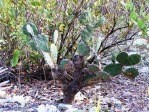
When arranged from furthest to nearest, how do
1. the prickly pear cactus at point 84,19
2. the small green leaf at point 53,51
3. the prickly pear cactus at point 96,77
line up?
the prickly pear cactus at point 84,19
the small green leaf at point 53,51
the prickly pear cactus at point 96,77

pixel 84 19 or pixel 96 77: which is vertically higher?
pixel 84 19

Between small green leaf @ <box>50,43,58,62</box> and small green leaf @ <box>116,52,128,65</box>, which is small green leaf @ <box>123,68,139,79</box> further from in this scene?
small green leaf @ <box>50,43,58,62</box>

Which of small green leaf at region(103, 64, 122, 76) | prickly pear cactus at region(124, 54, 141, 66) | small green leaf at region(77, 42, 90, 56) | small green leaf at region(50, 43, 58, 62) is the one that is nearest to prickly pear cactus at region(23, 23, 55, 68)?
small green leaf at region(50, 43, 58, 62)

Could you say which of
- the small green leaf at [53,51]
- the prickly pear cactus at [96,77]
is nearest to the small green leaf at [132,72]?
the prickly pear cactus at [96,77]

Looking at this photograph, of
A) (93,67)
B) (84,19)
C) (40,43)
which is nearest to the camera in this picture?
(93,67)

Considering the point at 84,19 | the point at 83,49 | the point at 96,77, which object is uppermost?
the point at 84,19

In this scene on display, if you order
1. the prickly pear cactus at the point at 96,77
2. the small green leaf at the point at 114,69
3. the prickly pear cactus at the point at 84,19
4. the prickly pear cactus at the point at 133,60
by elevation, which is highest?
the prickly pear cactus at the point at 84,19

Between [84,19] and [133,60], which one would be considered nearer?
[133,60]

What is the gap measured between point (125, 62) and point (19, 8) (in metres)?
1.07

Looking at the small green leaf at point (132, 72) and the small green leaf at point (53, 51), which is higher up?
the small green leaf at point (53, 51)

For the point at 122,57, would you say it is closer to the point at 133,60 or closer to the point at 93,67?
the point at 133,60

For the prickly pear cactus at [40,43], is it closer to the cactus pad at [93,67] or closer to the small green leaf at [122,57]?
the cactus pad at [93,67]

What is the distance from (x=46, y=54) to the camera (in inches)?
89.6

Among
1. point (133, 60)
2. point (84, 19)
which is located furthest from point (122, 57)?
point (84, 19)
